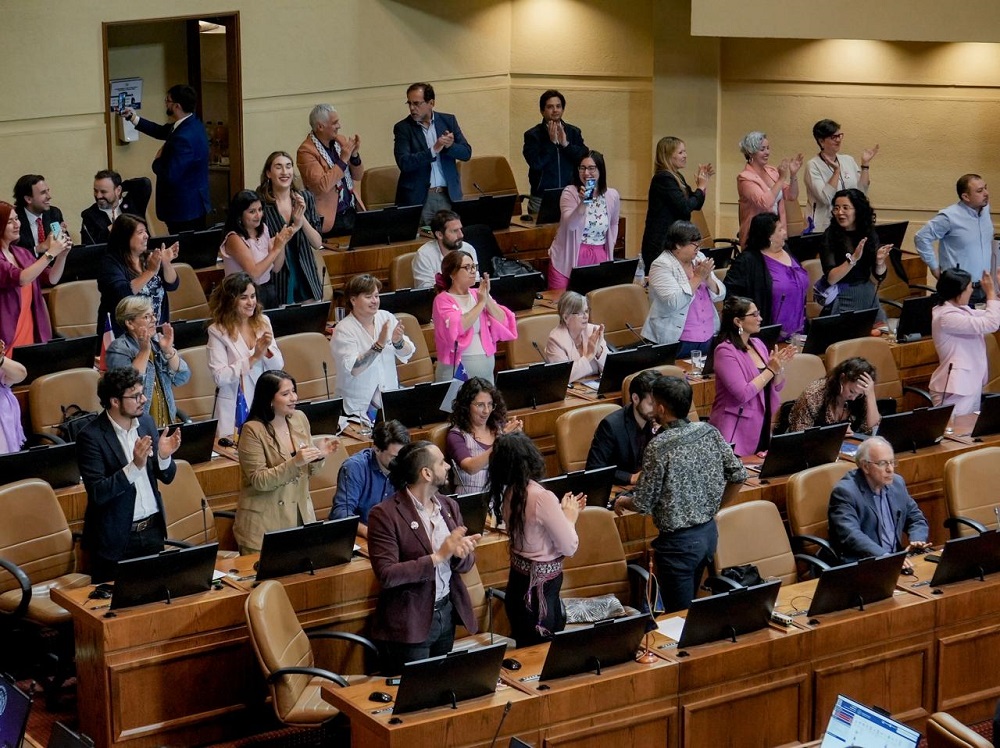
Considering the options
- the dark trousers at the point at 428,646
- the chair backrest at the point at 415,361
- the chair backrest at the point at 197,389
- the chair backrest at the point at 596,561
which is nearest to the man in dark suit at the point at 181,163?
the chair backrest at the point at 415,361

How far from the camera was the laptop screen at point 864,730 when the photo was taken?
4.61 metres

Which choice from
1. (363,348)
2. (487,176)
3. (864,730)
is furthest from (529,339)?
(864,730)

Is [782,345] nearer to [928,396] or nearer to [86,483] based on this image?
[928,396]

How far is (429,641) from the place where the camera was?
5.82 m

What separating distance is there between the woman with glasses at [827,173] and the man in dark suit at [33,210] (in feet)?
14.6

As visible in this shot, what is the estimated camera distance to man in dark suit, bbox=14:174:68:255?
8445mm

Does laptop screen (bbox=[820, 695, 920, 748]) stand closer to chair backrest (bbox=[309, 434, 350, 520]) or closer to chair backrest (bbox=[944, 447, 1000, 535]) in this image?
chair backrest (bbox=[944, 447, 1000, 535])

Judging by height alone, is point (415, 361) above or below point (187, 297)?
below

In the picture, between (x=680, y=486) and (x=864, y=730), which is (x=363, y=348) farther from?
(x=864, y=730)

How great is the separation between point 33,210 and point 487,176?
12.2ft

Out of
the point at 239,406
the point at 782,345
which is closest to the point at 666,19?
the point at 782,345

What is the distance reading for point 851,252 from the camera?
29.4 feet

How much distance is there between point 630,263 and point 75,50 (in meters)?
3.47

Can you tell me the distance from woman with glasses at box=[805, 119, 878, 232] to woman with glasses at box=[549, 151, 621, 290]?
1.32 meters
